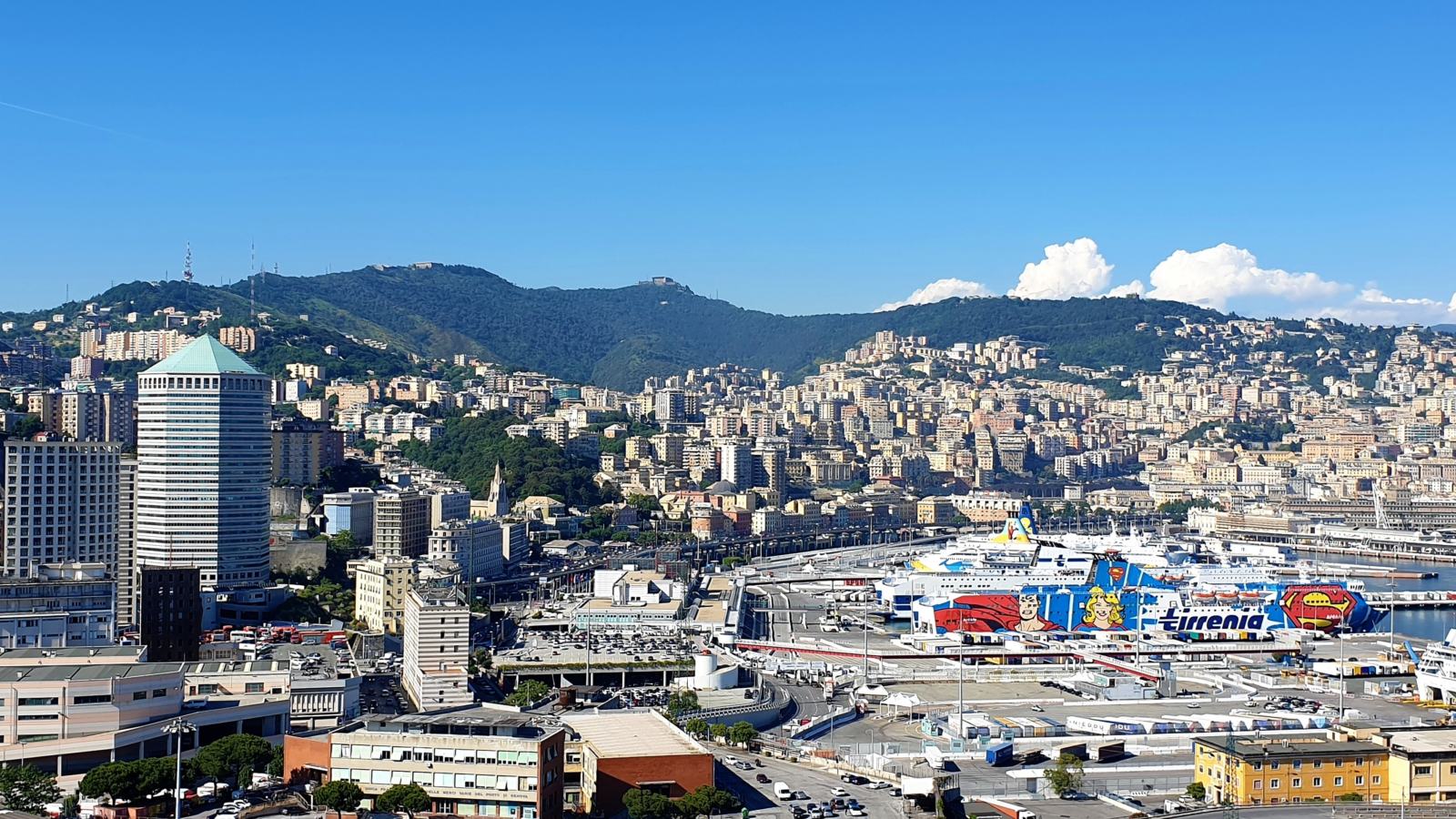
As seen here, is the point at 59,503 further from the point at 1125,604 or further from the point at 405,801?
the point at 1125,604

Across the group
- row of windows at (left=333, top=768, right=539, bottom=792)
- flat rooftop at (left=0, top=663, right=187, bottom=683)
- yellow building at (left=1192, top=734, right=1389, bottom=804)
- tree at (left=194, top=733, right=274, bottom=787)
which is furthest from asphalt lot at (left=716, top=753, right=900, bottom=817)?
flat rooftop at (left=0, top=663, right=187, bottom=683)

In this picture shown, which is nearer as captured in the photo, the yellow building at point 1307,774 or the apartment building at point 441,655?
the yellow building at point 1307,774

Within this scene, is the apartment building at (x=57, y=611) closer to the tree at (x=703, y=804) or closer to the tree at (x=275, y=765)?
the tree at (x=275, y=765)

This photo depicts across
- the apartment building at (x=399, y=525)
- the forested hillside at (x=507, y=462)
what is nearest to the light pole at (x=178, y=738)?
the apartment building at (x=399, y=525)

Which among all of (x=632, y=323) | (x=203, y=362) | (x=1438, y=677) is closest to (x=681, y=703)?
(x=1438, y=677)

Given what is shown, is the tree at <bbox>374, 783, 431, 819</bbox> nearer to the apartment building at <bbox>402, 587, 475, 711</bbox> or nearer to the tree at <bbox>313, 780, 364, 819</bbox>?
the tree at <bbox>313, 780, 364, 819</bbox>

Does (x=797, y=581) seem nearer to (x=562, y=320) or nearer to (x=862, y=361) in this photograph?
(x=862, y=361)
